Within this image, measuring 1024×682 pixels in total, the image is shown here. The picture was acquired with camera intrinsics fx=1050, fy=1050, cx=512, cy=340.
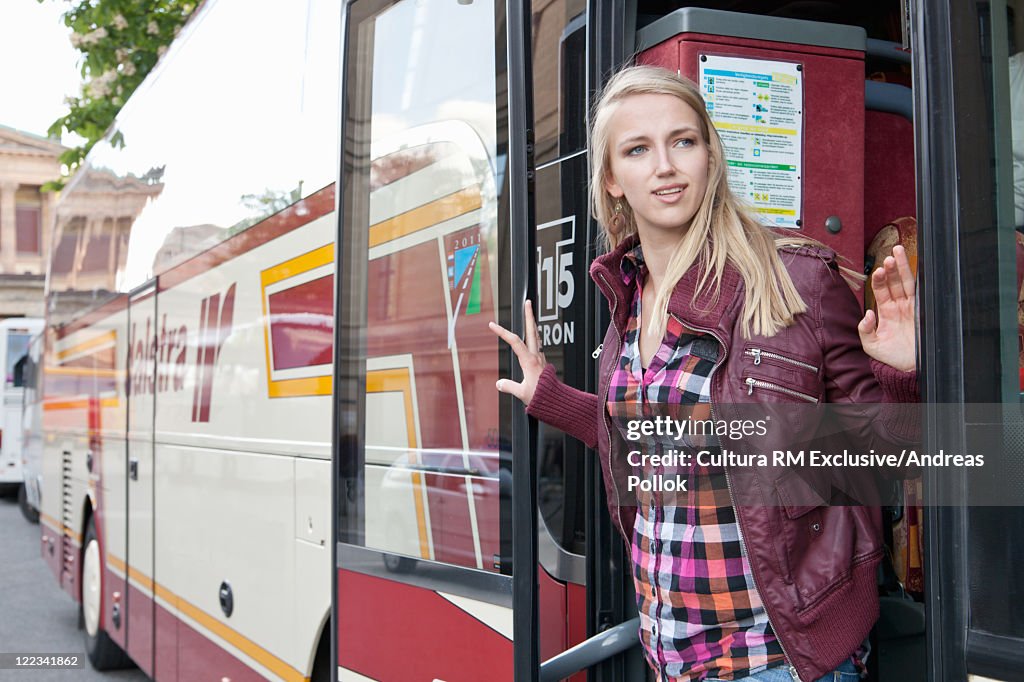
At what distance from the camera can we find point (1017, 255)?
63.6 inches

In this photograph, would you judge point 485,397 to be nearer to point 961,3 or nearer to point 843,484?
point 843,484

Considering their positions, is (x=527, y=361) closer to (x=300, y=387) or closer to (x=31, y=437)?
(x=300, y=387)

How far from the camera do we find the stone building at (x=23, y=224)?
45.6m

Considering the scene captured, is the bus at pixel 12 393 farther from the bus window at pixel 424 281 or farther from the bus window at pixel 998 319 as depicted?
the bus window at pixel 998 319

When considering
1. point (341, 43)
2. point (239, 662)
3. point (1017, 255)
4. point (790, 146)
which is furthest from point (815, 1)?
point (239, 662)

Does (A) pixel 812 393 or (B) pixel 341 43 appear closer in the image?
(A) pixel 812 393

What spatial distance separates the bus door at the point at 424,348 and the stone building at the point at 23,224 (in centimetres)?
4434

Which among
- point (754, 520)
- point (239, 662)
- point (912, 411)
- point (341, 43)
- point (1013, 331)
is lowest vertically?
point (239, 662)

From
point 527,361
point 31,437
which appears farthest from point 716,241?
point 31,437

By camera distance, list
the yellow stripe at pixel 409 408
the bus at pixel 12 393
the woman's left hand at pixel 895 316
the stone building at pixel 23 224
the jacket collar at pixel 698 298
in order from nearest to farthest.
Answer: the woman's left hand at pixel 895 316 < the jacket collar at pixel 698 298 < the yellow stripe at pixel 409 408 < the bus at pixel 12 393 < the stone building at pixel 23 224

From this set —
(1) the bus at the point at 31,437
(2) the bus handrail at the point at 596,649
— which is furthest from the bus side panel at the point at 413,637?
(1) the bus at the point at 31,437

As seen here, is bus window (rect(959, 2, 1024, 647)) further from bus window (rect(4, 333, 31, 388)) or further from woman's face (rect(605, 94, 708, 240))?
bus window (rect(4, 333, 31, 388))

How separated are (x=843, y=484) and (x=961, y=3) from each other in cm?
84

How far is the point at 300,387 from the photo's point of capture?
150 inches
